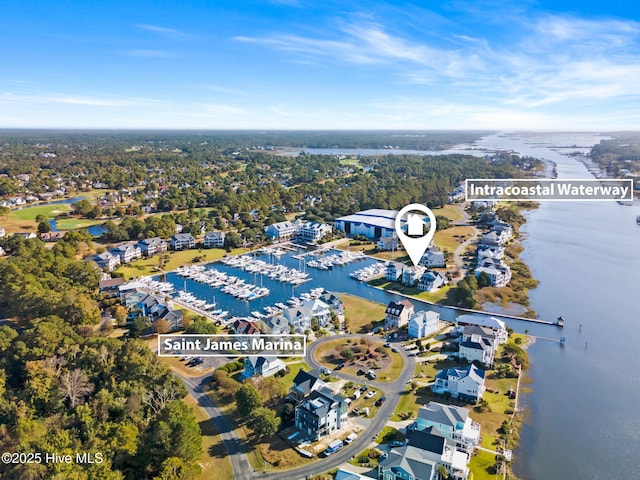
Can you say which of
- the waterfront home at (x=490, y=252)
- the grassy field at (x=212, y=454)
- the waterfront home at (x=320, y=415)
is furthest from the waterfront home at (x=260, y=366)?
the waterfront home at (x=490, y=252)

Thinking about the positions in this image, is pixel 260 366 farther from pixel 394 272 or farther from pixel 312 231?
pixel 312 231

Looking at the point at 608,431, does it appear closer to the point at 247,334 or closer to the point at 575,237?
the point at 247,334

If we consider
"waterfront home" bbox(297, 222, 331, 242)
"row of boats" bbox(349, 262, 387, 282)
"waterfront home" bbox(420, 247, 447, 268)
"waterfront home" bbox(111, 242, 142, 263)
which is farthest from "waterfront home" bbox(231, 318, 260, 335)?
"waterfront home" bbox(297, 222, 331, 242)

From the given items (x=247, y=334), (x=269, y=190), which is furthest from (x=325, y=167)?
(x=247, y=334)

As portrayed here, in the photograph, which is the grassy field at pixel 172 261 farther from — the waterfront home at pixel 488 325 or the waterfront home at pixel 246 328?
the waterfront home at pixel 488 325

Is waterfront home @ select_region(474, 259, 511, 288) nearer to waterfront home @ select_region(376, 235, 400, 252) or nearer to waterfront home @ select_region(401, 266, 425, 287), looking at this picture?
waterfront home @ select_region(401, 266, 425, 287)
